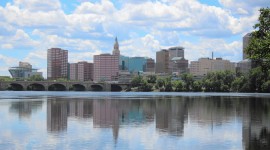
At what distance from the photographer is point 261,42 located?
153 ft

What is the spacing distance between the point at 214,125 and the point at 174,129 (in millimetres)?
5315

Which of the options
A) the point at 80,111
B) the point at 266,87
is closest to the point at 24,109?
the point at 80,111

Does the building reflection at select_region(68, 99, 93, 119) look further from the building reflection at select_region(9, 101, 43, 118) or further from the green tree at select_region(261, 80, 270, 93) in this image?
the green tree at select_region(261, 80, 270, 93)

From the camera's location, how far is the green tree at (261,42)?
45.7 metres

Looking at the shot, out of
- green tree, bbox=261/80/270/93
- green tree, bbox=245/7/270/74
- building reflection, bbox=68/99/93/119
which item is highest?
green tree, bbox=245/7/270/74

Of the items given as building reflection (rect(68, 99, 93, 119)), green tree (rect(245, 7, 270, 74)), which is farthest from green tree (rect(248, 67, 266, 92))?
green tree (rect(245, 7, 270, 74))

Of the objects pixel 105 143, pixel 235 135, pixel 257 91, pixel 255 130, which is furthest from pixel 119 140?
pixel 257 91

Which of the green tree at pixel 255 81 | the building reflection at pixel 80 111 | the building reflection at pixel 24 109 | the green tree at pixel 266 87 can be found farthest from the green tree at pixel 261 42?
the green tree at pixel 255 81

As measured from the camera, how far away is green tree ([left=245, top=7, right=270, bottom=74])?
150ft

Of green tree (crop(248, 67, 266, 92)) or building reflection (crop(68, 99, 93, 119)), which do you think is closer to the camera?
building reflection (crop(68, 99, 93, 119))

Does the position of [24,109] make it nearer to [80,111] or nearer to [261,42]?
[80,111]

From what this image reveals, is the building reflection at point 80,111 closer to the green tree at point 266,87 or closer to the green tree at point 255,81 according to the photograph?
the green tree at point 266,87

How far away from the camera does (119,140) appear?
30.1 meters

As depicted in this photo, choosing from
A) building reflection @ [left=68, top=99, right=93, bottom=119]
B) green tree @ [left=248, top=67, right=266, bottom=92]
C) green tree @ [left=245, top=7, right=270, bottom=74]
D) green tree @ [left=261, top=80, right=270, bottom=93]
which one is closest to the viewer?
green tree @ [left=245, top=7, right=270, bottom=74]
